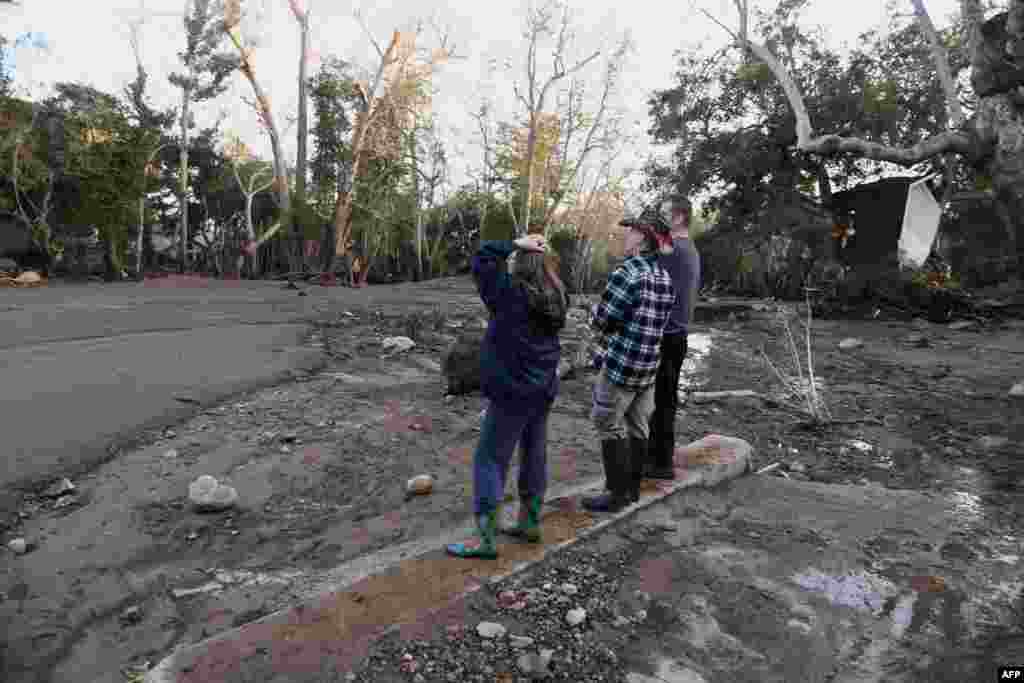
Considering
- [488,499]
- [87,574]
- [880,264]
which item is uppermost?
[880,264]

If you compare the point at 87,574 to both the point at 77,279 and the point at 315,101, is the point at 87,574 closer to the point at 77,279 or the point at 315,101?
the point at 77,279

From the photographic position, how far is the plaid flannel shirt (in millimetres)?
3336

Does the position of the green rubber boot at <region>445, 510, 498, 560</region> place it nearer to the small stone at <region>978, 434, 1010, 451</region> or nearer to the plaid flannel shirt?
the plaid flannel shirt

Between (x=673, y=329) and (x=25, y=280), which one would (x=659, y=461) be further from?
(x=25, y=280)

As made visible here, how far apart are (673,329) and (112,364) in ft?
19.2

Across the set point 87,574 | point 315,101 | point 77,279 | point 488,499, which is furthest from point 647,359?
point 315,101

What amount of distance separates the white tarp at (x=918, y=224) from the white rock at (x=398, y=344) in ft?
49.9

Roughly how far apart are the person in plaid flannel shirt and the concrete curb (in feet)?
0.90

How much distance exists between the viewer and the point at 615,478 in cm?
356

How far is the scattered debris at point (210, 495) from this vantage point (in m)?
4.07

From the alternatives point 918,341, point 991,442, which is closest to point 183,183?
point 918,341

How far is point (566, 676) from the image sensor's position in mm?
2412

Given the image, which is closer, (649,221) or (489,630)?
(489,630)

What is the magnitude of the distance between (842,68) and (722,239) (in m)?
6.39
